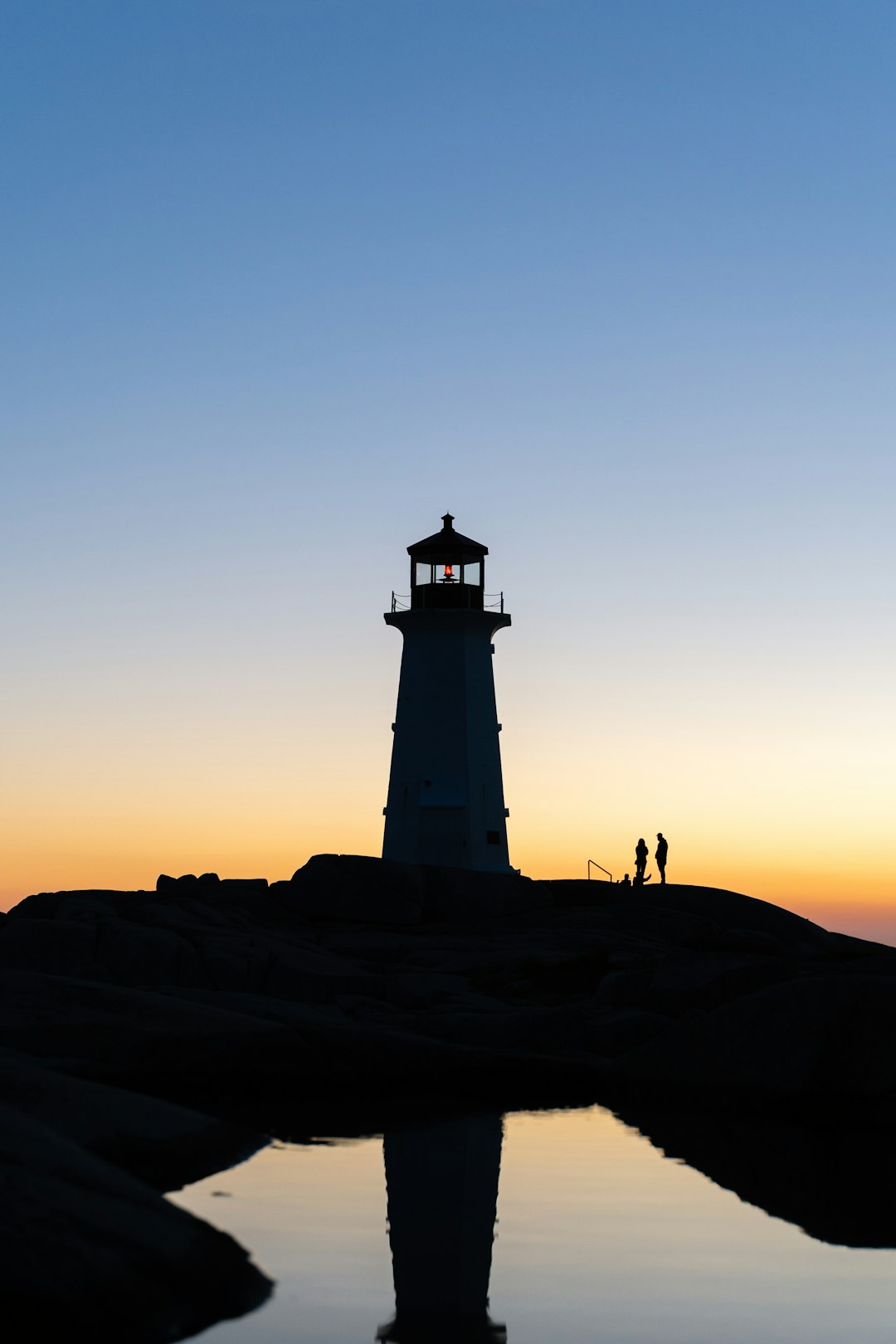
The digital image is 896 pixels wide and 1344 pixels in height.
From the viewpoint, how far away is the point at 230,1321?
765cm

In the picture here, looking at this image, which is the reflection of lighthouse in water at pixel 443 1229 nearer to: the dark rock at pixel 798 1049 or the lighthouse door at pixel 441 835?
the dark rock at pixel 798 1049

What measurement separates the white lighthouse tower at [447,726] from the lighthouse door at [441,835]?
2 cm

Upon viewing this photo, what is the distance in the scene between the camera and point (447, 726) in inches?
1468

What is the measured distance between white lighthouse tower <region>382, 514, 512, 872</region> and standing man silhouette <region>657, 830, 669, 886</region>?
4.39 meters

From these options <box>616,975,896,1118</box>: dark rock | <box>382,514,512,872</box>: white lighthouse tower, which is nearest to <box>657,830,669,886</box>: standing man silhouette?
<box>382,514,512,872</box>: white lighthouse tower

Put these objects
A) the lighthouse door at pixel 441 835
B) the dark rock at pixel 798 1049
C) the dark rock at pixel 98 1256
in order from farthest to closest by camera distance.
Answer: the lighthouse door at pixel 441 835 → the dark rock at pixel 798 1049 → the dark rock at pixel 98 1256

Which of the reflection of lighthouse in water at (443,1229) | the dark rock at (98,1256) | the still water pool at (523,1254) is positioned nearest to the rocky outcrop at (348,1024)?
the dark rock at (98,1256)

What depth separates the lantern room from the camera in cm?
3838

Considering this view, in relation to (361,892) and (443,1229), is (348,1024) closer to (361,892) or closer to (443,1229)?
(443,1229)

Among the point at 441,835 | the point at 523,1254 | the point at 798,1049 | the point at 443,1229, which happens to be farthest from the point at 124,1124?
the point at 441,835

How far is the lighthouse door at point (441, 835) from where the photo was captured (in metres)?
36.9

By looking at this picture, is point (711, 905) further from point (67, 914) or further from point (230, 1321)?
point (230, 1321)

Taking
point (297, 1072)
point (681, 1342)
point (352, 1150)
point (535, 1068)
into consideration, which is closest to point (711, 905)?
point (535, 1068)

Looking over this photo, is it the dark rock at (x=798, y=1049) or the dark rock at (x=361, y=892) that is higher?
the dark rock at (x=361, y=892)
